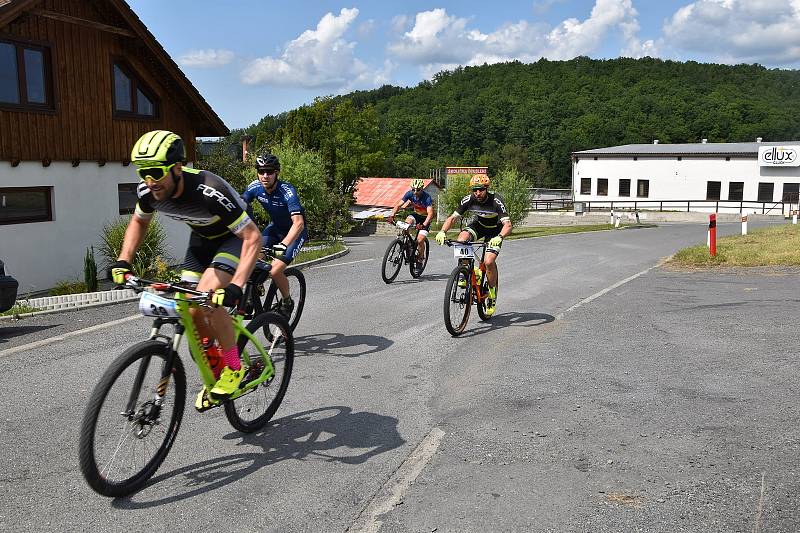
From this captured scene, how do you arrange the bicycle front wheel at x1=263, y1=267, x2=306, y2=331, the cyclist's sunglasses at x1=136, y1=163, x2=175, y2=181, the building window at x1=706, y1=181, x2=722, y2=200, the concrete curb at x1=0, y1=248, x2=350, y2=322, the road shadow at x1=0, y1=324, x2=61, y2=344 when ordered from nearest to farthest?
the cyclist's sunglasses at x1=136, y1=163, x2=175, y2=181, the bicycle front wheel at x1=263, y1=267, x2=306, y2=331, the road shadow at x1=0, y1=324, x2=61, y2=344, the concrete curb at x1=0, y1=248, x2=350, y2=322, the building window at x1=706, y1=181, x2=722, y2=200

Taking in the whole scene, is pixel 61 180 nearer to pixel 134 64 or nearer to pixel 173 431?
pixel 134 64

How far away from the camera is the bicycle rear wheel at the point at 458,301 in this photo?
338 inches

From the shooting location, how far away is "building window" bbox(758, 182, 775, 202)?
54531 millimetres

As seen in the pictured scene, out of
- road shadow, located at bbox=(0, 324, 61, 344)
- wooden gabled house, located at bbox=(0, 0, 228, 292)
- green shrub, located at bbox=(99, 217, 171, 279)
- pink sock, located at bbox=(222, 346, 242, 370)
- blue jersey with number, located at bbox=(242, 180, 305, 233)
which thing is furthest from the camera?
wooden gabled house, located at bbox=(0, 0, 228, 292)

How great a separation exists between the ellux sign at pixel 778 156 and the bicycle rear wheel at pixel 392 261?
50.0 meters

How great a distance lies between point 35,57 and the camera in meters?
15.6

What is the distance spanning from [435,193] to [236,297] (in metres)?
72.9

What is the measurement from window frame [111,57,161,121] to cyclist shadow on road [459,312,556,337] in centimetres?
1261

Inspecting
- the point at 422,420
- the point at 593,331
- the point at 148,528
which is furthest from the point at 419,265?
the point at 148,528

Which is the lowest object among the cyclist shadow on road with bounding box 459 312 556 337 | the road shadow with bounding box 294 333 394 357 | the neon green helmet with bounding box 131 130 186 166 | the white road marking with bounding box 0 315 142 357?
the cyclist shadow on road with bounding box 459 312 556 337

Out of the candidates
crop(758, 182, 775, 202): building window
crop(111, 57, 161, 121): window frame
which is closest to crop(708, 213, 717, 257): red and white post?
crop(111, 57, 161, 121): window frame

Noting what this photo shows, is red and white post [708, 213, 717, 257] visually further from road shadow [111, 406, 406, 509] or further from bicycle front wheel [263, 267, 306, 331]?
road shadow [111, 406, 406, 509]

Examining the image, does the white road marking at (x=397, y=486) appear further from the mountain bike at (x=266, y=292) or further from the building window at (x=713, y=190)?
the building window at (x=713, y=190)

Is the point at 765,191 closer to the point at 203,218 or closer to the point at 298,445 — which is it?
the point at 298,445
